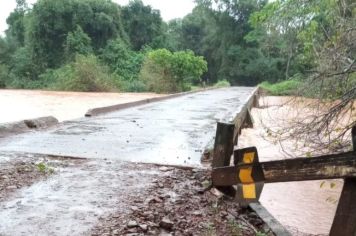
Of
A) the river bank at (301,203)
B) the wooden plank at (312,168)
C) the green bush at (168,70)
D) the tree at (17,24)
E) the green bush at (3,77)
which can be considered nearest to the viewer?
the wooden plank at (312,168)

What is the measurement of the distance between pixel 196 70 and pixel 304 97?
25.9m

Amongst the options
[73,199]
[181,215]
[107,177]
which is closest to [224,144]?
[181,215]

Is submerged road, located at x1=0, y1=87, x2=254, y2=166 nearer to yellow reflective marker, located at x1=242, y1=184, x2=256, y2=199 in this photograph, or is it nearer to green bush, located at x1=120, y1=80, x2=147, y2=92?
yellow reflective marker, located at x1=242, y1=184, x2=256, y2=199

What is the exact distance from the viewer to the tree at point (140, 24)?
140ft

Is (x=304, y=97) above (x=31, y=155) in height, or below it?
above

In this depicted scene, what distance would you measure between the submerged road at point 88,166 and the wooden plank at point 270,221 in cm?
102

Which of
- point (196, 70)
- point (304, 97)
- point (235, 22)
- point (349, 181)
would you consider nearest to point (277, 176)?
point (349, 181)

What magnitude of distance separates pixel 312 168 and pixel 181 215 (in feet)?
3.68

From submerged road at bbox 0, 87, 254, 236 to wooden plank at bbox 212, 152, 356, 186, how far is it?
119 cm

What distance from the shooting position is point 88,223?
3.10 m

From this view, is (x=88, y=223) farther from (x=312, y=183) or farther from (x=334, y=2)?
(x=312, y=183)

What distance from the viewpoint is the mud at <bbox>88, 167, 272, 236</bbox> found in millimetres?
3125

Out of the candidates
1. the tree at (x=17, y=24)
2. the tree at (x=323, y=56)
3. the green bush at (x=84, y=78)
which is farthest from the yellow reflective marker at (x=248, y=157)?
the tree at (x=17, y=24)

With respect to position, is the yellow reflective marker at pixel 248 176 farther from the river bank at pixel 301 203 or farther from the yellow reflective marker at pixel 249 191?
the river bank at pixel 301 203
